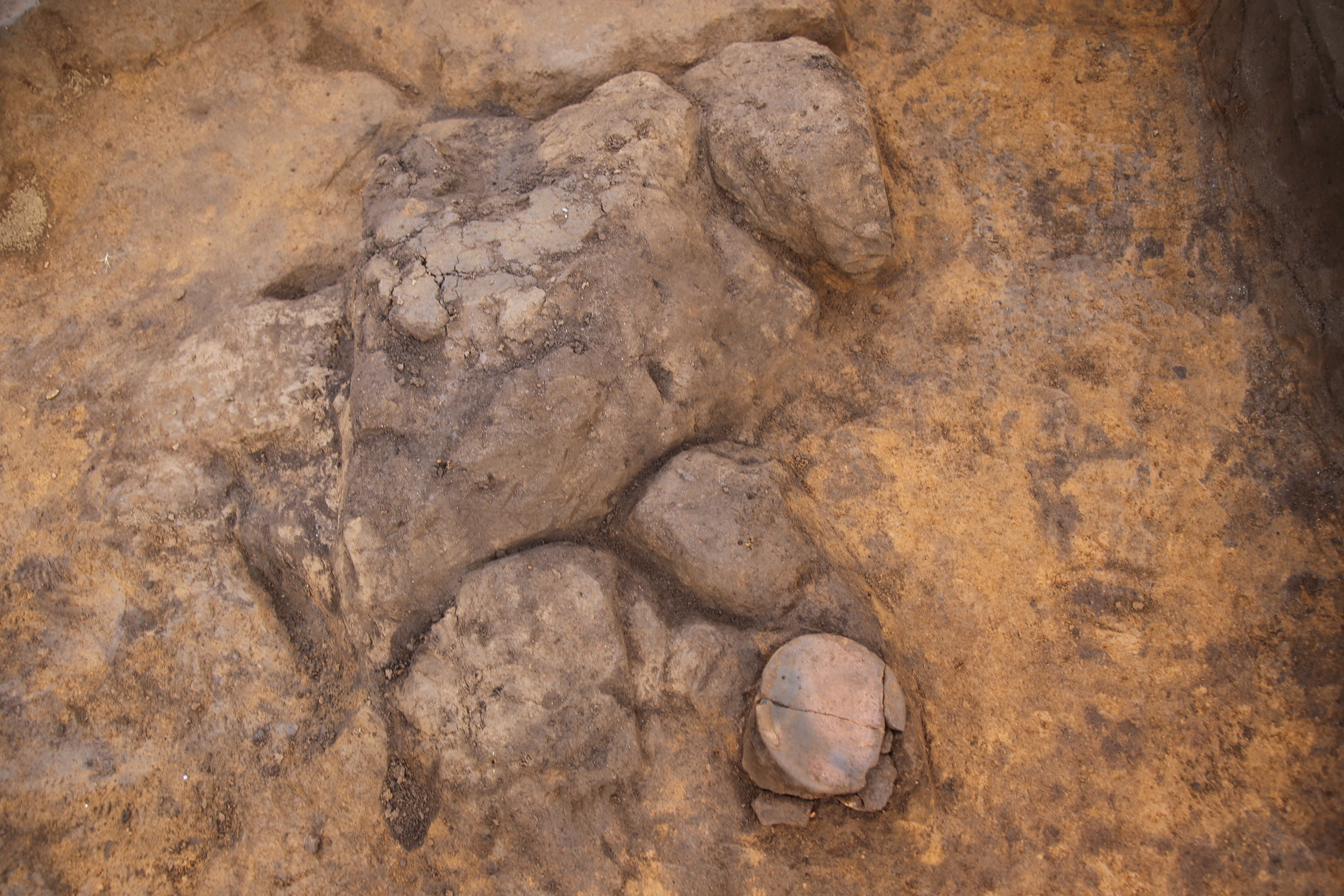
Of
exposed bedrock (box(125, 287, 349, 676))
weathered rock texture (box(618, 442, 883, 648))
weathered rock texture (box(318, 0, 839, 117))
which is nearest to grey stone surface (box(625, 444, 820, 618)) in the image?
weathered rock texture (box(618, 442, 883, 648))

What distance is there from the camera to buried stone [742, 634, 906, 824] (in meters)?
2.08

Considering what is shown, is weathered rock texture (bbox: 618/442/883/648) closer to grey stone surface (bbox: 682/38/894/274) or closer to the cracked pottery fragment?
the cracked pottery fragment

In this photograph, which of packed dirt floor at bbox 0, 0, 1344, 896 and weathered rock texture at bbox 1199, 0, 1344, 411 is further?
weathered rock texture at bbox 1199, 0, 1344, 411

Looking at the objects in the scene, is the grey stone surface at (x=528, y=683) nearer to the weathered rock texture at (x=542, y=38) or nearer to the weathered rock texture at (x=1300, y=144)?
the weathered rock texture at (x=542, y=38)

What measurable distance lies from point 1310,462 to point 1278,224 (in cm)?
78

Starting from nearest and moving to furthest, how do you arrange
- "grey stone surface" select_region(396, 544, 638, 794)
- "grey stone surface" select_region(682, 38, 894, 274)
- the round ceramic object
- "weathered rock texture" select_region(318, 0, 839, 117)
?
1. the round ceramic object
2. "grey stone surface" select_region(396, 544, 638, 794)
3. "grey stone surface" select_region(682, 38, 894, 274)
4. "weathered rock texture" select_region(318, 0, 839, 117)

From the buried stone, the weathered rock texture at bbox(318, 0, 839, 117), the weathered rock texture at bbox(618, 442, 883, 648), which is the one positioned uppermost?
the weathered rock texture at bbox(318, 0, 839, 117)

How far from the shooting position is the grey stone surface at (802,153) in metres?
2.56

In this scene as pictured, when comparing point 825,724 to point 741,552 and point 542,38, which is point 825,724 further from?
point 542,38

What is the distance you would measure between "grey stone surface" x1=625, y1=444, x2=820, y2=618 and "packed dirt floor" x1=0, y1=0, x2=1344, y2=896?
170mm

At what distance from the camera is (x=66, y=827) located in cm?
225

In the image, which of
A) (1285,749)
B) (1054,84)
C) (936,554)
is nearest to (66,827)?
(936,554)

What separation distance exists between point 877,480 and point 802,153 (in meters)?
1.10

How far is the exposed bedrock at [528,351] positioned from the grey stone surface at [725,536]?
0.14 meters
